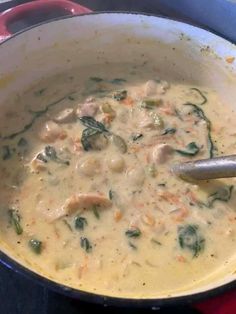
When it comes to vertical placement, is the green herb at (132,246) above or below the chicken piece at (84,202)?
below

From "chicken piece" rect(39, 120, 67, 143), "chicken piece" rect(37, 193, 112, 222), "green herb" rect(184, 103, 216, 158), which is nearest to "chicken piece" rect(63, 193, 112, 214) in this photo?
"chicken piece" rect(37, 193, 112, 222)

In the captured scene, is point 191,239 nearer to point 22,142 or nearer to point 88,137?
point 88,137

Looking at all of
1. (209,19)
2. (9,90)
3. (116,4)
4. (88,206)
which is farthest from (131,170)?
(116,4)

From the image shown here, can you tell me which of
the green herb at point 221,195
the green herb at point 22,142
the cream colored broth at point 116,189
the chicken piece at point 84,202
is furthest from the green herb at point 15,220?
the green herb at point 221,195

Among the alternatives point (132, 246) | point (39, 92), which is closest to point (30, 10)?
point (39, 92)

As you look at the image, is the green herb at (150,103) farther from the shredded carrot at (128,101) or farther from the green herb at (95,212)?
the green herb at (95,212)

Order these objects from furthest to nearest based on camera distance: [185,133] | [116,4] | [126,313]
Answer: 1. [116,4]
2. [185,133]
3. [126,313]

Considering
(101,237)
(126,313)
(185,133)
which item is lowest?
(126,313)

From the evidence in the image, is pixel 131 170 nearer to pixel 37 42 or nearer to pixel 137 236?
pixel 137 236
